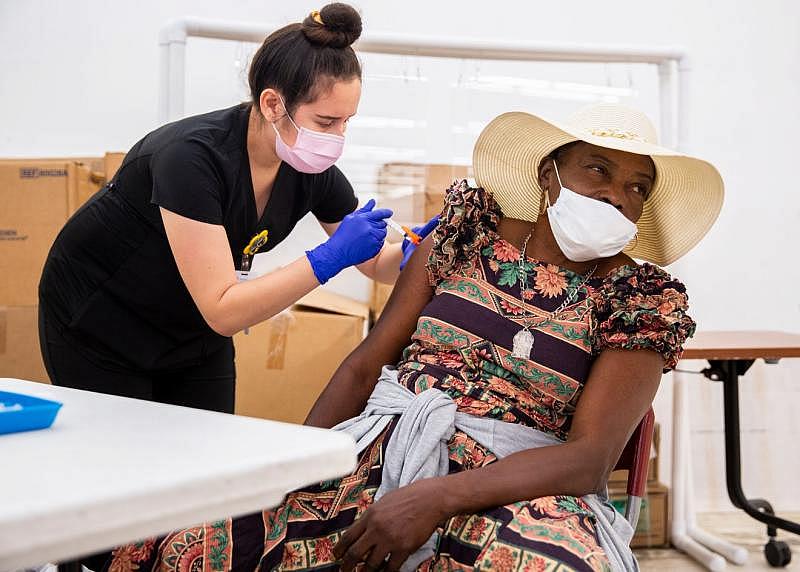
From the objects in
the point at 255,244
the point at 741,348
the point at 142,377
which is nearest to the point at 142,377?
the point at 142,377

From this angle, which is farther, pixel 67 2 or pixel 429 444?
pixel 67 2

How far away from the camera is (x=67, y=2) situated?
331 cm

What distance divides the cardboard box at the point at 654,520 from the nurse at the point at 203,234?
5.41ft

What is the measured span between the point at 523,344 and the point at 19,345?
76.0 inches

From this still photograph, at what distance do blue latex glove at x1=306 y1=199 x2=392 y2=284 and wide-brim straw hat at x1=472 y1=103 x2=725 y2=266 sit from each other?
0.83ft

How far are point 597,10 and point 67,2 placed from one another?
2.10 metres

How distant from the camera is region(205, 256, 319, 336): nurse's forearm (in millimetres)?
1533

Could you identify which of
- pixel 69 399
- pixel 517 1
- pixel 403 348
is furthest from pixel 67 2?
pixel 69 399

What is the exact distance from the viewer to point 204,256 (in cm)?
153

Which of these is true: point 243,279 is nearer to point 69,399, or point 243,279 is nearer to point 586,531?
point 69,399

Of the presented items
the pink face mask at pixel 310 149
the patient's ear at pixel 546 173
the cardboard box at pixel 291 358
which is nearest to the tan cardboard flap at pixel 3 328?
the cardboard box at pixel 291 358

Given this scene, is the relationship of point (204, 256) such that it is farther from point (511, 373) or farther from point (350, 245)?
point (511, 373)

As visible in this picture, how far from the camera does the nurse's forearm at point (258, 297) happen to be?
153 cm

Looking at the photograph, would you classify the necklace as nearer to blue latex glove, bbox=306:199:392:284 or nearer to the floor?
blue latex glove, bbox=306:199:392:284
